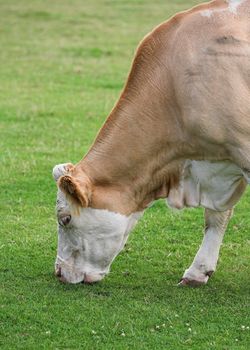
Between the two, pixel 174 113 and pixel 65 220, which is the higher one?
pixel 174 113

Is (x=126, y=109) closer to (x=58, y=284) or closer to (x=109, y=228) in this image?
(x=109, y=228)

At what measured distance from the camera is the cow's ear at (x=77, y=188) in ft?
23.3

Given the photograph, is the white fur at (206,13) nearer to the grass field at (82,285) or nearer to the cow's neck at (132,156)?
the cow's neck at (132,156)


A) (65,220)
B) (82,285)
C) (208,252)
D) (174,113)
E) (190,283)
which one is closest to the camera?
(174,113)

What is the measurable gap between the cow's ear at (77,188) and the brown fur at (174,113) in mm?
11

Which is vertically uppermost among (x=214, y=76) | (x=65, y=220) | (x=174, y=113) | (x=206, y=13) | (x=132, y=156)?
(x=206, y=13)

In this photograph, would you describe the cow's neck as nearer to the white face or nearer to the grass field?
the white face

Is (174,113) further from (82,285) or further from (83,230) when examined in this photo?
(82,285)

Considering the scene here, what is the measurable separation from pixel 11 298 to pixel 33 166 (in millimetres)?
3878

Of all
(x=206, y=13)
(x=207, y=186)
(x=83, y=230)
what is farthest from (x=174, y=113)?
(x=83, y=230)

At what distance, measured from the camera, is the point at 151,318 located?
22.9 ft

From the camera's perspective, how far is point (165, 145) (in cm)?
728

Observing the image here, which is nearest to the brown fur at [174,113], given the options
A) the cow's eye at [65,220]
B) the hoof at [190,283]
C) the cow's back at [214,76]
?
the cow's back at [214,76]

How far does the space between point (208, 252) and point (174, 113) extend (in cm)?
139
